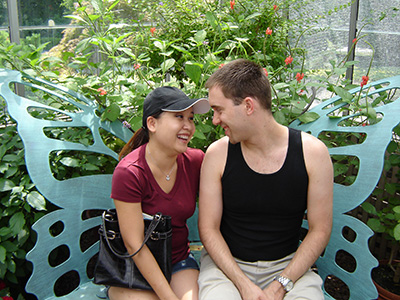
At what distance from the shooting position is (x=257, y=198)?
1.98 metres

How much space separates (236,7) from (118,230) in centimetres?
189

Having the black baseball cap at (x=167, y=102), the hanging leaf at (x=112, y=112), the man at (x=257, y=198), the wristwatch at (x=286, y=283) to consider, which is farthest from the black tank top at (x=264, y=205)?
the hanging leaf at (x=112, y=112)

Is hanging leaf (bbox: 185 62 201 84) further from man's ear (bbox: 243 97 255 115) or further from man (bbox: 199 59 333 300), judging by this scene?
man's ear (bbox: 243 97 255 115)

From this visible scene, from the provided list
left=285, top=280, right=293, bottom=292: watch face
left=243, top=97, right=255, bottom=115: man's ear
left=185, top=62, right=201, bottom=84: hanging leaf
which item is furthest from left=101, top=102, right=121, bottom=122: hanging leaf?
left=285, top=280, right=293, bottom=292: watch face

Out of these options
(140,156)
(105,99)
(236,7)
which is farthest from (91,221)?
(236,7)

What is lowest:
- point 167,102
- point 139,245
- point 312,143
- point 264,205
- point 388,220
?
point 388,220

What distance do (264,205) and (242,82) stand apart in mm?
517

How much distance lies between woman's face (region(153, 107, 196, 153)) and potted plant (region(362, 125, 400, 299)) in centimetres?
104

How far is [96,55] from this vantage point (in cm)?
362

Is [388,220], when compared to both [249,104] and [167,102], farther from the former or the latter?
[167,102]

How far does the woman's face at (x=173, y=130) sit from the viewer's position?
1.91 metres

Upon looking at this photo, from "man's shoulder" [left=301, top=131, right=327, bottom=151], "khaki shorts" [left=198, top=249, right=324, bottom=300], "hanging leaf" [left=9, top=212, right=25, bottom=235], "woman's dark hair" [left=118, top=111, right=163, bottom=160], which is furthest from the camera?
"hanging leaf" [left=9, top=212, right=25, bottom=235]

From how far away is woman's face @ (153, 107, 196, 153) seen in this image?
191 cm

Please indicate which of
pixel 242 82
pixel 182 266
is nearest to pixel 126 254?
pixel 182 266
